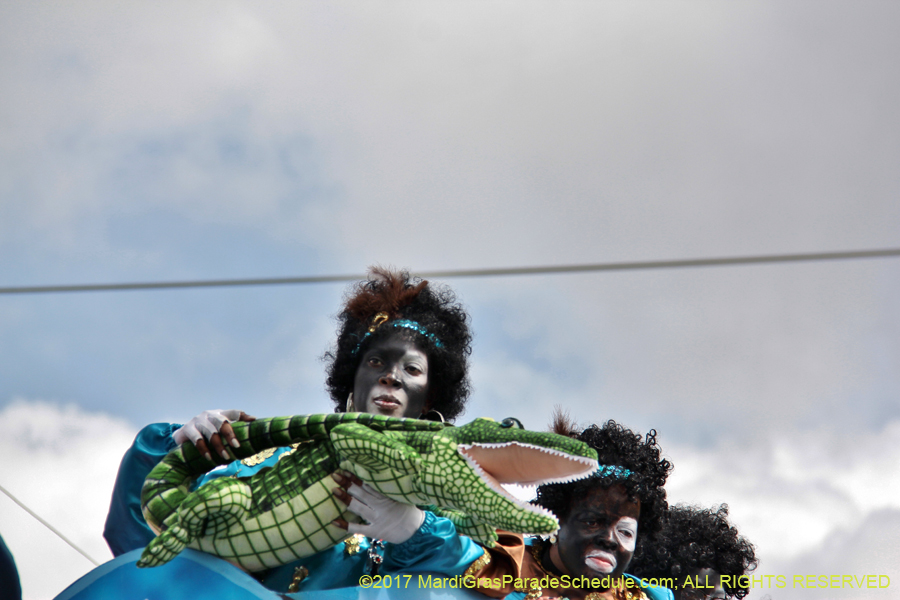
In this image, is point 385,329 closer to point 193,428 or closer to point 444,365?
point 444,365

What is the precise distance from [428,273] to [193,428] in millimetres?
959

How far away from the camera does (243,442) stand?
7.75ft

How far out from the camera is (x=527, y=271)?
2822 millimetres

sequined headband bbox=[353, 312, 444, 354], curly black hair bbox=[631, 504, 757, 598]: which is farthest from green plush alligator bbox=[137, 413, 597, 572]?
curly black hair bbox=[631, 504, 757, 598]

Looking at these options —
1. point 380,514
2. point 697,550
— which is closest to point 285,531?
point 380,514

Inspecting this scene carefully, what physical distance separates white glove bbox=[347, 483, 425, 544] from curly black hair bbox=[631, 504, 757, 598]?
182 centimetres

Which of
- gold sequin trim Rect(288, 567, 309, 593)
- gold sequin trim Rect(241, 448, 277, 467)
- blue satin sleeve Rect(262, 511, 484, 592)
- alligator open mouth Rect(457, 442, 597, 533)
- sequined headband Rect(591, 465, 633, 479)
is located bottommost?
gold sequin trim Rect(288, 567, 309, 593)

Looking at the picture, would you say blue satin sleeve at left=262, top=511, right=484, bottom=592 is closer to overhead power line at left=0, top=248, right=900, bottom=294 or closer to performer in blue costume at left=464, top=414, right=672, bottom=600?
performer in blue costume at left=464, top=414, right=672, bottom=600

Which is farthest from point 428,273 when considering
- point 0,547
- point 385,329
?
point 0,547

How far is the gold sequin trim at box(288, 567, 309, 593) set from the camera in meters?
2.46

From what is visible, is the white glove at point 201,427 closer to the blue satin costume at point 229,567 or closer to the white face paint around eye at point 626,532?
the blue satin costume at point 229,567

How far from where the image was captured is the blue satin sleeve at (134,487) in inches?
103

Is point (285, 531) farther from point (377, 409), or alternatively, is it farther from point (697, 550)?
point (697, 550)

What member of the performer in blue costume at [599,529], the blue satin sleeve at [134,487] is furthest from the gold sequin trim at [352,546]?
the blue satin sleeve at [134,487]
